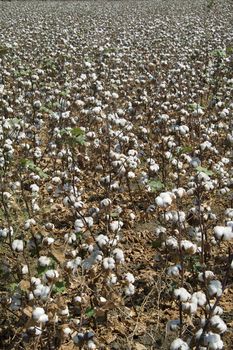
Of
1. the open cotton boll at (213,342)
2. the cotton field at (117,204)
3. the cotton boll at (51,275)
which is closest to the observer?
the open cotton boll at (213,342)

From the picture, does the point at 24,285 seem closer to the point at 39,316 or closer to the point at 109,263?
the point at 39,316

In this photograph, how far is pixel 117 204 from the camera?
6.27 metres

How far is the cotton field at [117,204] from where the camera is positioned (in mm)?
3734

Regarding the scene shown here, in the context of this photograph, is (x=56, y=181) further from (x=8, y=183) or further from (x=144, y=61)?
(x=144, y=61)

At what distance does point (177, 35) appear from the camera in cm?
1773

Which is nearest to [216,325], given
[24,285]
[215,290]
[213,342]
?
[213,342]

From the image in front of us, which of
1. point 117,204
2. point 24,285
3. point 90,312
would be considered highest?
point 24,285

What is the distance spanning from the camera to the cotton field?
12.3 ft

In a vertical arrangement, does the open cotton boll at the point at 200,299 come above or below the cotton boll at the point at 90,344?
above

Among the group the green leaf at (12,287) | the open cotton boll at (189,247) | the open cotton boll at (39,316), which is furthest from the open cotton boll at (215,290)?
the green leaf at (12,287)

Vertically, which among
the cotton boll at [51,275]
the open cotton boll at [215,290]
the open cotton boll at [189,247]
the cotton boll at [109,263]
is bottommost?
the cotton boll at [109,263]

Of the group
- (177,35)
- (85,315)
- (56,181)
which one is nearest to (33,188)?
(56,181)

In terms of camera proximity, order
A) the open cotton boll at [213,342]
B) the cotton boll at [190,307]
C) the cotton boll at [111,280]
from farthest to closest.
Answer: the cotton boll at [111,280] < the cotton boll at [190,307] < the open cotton boll at [213,342]

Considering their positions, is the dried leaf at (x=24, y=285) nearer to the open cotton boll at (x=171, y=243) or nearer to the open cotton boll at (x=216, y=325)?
the open cotton boll at (x=171, y=243)
